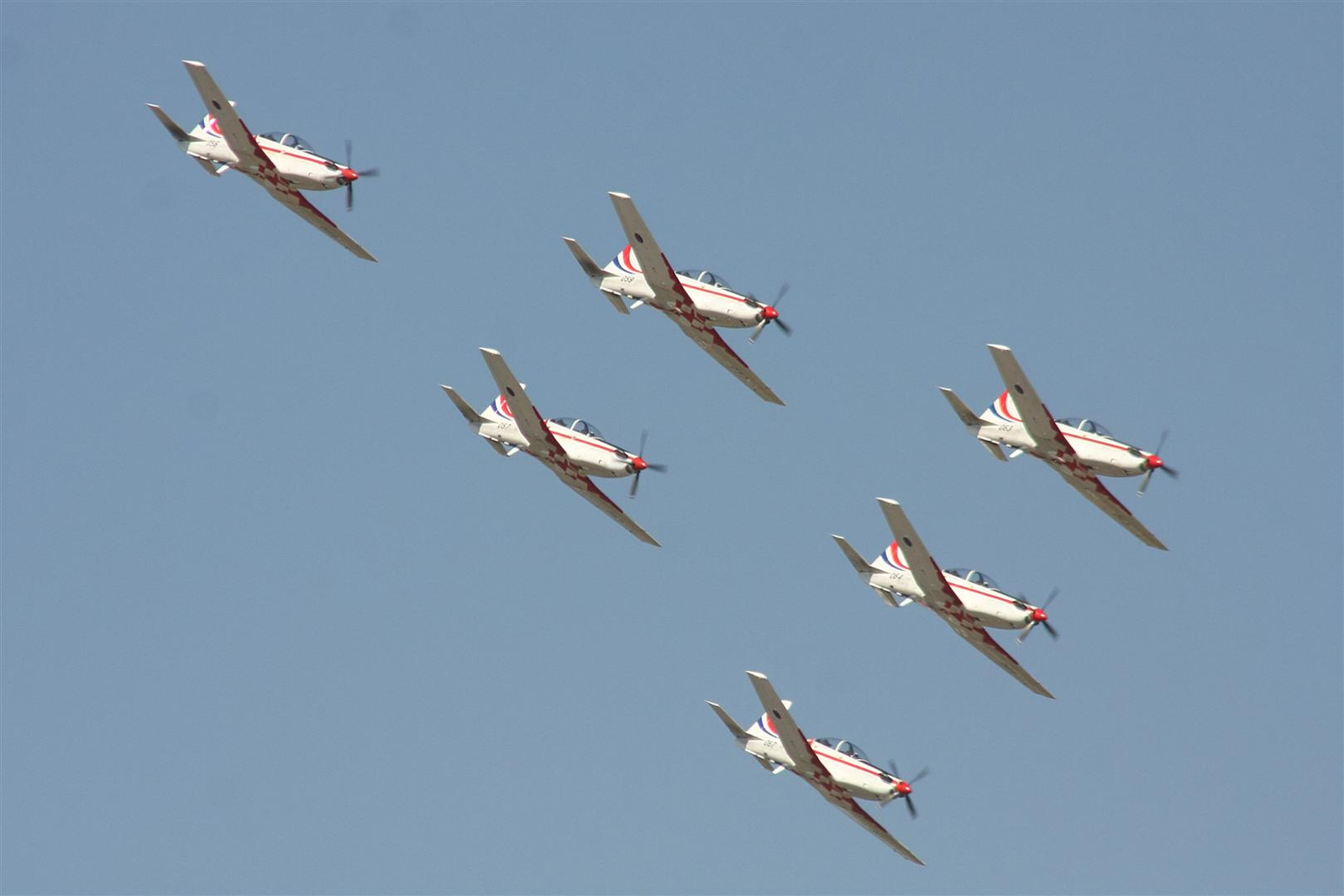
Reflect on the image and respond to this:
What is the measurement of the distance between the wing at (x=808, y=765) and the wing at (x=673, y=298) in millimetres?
10353

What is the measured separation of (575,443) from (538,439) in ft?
3.94

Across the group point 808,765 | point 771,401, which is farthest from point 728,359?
point 808,765

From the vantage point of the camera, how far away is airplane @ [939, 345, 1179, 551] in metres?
74.4

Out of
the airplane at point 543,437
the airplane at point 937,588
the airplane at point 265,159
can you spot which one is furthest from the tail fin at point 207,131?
the airplane at point 937,588

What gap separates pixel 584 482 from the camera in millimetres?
77750

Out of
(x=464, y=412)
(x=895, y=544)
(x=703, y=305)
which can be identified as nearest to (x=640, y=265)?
(x=703, y=305)

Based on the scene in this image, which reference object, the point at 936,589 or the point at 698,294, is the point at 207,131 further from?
the point at 936,589

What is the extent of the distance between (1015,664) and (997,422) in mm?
9569

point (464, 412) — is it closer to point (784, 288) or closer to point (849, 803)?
point (784, 288)

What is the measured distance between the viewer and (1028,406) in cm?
7469

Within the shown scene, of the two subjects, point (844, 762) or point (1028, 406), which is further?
point (844, 762)

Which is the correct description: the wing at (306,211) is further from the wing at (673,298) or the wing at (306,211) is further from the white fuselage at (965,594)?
the white fuselage at (965,594)

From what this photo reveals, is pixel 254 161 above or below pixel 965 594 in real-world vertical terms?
above

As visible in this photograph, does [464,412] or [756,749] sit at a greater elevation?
[464,412]
